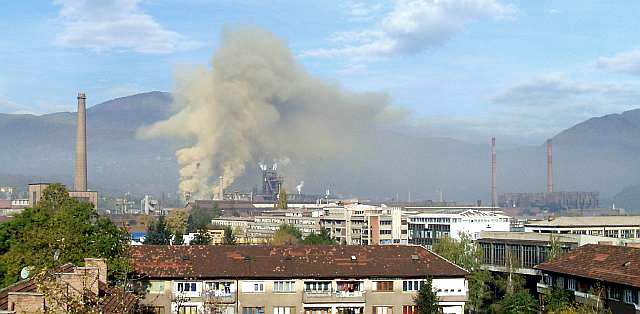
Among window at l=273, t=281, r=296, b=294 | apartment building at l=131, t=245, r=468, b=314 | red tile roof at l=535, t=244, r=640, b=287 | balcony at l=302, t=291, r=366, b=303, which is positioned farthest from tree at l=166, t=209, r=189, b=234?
red tile roof at l=535, t=244, r=640, b=287

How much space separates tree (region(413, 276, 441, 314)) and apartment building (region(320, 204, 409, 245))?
6864cm

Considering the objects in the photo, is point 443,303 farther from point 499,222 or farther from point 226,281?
point 499,222

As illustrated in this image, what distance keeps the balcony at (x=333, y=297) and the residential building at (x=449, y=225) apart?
56422 mm

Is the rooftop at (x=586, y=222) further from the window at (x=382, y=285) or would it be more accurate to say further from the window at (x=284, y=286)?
the window at (x=284, y=286)

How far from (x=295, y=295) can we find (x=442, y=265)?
850cm

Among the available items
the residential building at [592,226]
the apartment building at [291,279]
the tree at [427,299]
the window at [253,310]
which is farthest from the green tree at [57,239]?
the residential building at [592,226]

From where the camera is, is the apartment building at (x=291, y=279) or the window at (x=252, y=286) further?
the window at (x=252, y=286)

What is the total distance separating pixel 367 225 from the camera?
123 metres

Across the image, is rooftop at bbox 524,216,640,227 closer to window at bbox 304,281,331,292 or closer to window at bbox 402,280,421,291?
window at bbox 402,280,421,291

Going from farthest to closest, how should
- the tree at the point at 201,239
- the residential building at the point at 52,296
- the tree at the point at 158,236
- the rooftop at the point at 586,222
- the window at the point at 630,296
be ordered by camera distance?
the tree at the point at 158,236
the tree at the point at 201,239
the rooftop at the point at 586,222
the window at the point at 630,296
the residential building at the point at 52,296

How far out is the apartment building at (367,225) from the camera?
121 meters

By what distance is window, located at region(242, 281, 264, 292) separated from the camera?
1908 inches

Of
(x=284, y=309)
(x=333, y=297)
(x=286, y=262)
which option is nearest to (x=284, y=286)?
(x=284, y=309)

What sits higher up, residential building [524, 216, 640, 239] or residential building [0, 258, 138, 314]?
residential building [0, 258, 138, 314]
